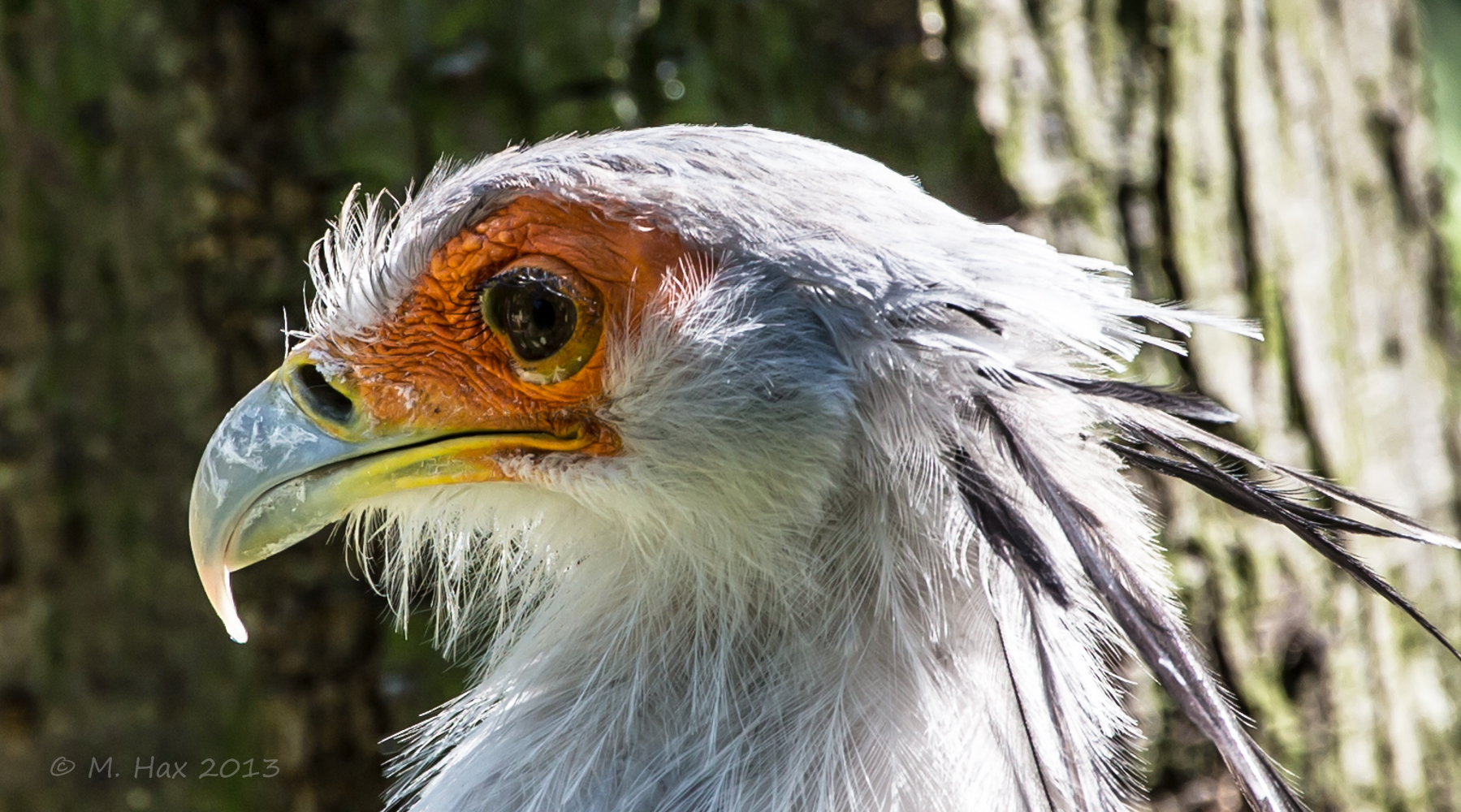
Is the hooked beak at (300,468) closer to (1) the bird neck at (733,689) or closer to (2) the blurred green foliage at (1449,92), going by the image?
(1) the bird neck at (733,689)

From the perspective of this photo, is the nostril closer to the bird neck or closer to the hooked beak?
the hooked beak

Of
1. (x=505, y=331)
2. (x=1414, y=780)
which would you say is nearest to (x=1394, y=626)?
(x=1414, y=780)

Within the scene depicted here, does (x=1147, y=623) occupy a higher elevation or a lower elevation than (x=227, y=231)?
lower

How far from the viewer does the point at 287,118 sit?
2.74 meters

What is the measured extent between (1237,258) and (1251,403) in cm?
35

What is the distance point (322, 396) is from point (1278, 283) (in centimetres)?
223

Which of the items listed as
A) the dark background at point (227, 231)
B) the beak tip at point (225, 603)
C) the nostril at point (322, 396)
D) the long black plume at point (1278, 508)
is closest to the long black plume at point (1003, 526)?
the long black plume at point (1278, 508)

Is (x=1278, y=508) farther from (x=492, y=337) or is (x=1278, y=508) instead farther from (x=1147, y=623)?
(x=492, y=337)

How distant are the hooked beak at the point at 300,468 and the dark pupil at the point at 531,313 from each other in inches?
5.3

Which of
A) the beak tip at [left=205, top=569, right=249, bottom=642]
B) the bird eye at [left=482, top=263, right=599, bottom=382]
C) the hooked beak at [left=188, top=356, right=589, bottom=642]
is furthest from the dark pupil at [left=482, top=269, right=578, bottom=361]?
the beak tip at [left=205, top=569, right=249, bottom=642]

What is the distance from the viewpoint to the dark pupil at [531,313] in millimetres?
1774

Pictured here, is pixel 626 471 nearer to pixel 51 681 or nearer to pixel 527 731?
pixel 527 731

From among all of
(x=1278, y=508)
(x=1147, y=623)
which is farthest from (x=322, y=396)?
(x=1278, y=508)

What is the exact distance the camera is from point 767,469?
1.73m
